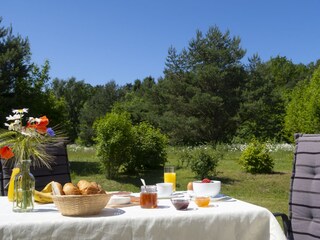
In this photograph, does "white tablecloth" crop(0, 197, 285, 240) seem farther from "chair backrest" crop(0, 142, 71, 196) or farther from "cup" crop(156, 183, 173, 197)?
"chair backrest" crop(0, 142, 71, 196)

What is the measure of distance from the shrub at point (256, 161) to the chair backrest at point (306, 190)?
882 cm

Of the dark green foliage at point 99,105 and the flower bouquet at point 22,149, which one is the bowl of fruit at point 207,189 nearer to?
the flower bouquet at point 22,149

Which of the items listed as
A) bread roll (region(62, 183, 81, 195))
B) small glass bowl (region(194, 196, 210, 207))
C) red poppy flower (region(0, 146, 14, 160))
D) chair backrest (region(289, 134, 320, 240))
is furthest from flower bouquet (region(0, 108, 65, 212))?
chair backrest (region(289, 134, 320, 240))

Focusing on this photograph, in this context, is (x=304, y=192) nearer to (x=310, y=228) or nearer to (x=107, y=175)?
(x=310, y=228)

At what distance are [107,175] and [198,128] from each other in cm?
1805

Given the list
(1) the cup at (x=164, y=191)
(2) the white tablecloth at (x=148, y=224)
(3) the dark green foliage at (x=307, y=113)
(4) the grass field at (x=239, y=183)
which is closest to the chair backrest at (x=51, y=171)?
(2) the white tablecloth at (x=148, y=224)

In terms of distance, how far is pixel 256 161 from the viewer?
11516mm

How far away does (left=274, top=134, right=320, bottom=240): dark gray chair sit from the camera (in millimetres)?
2629

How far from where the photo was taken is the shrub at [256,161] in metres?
11.5

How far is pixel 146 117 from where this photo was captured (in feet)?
105

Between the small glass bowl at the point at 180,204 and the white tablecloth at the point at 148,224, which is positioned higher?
the small glass bowl at the point at 180,204

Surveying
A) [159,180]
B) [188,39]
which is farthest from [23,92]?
[188,39]

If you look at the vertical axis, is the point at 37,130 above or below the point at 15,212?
above

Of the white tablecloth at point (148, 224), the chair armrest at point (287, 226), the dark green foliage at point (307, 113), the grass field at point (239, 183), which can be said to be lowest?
the grass field at point (239, 183)
